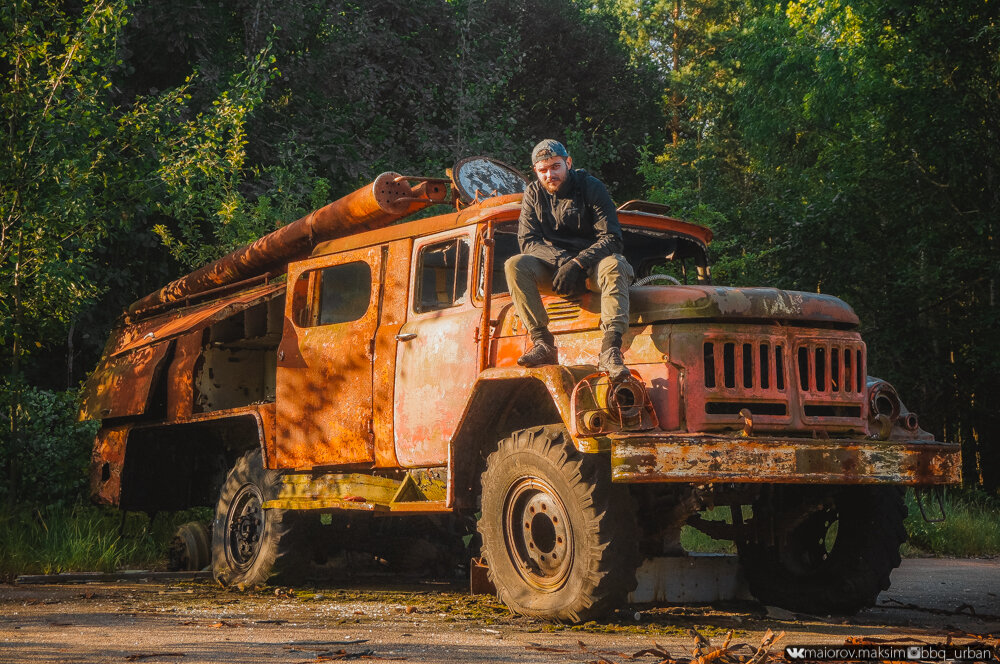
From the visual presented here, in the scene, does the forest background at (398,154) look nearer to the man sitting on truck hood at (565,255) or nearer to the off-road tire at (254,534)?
the off-road tire at (254,534)

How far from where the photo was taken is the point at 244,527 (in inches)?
382

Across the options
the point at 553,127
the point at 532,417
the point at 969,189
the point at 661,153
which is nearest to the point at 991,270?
the point at 969,189

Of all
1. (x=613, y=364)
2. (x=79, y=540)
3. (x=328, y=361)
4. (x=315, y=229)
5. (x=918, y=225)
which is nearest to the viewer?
(x=613, y=364)

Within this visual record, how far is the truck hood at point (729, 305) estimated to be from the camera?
6.68 meters

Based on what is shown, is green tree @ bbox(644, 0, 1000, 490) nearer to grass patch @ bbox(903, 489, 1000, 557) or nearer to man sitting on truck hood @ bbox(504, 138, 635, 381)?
grass patch @ bbox(903, 489, 1000, 557)

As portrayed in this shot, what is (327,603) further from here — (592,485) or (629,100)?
(629,100)

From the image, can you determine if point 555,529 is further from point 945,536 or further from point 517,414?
point 945,536

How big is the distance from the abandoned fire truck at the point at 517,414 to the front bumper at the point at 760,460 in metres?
0.01

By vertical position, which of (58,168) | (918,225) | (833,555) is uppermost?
(918,225)

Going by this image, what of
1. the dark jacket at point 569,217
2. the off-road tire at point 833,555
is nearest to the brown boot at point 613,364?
the dark jacket at point 569,217

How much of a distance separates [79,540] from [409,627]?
5.14 m

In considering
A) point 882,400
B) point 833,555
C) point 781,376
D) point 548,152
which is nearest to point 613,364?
point 781,376

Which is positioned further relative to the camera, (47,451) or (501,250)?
(47,451)

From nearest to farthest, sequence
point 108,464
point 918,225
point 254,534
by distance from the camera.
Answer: point 254,534 < point 108,464 < point 918,225
